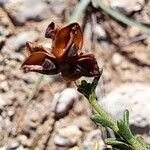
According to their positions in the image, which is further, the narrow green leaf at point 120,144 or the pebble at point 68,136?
the pebble at point 68,136

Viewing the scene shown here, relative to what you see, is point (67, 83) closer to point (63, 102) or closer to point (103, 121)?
point (63, 102)

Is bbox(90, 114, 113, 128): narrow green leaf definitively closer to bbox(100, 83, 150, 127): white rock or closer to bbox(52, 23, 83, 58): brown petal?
bbox(52, 23, 83, 58): brown petal

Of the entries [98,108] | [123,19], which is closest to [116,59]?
[123,19]

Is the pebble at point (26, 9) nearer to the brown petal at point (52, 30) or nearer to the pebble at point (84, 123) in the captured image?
the pebble at point (84, 123)

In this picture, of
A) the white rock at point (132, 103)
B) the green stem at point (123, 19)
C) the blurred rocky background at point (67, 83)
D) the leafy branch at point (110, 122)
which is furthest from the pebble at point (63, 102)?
the leafy branch at point (110, 122)

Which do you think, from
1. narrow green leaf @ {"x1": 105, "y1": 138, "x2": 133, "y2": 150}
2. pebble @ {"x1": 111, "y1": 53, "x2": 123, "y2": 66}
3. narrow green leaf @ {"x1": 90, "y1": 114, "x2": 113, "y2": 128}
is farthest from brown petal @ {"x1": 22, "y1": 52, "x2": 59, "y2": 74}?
pebble @ {"x1": 111, "y1": 53, "x2": 123, "y2": 66}

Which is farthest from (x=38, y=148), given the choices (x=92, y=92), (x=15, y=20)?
(x=92, y=92)

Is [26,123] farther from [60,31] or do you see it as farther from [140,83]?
[60,31]
